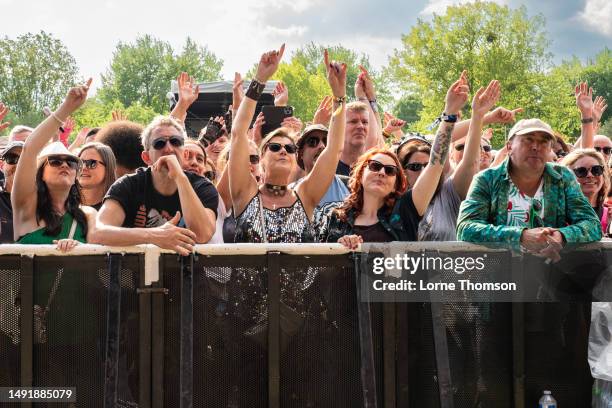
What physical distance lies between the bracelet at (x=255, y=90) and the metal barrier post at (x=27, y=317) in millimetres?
1865

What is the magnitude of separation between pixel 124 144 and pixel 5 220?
114 cm

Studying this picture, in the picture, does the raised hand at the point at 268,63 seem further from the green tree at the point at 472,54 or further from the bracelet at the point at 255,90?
the green tree at the point at 472,54

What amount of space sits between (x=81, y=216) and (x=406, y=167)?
A: 2.19 meters

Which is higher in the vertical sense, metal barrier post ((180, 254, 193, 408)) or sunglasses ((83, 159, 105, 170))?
sunglasses ((83, 159, 105, 170))

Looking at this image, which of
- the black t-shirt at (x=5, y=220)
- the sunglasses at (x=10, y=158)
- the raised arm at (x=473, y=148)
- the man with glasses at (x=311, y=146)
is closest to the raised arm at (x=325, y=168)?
the man with glasses at (x=311, y=146)

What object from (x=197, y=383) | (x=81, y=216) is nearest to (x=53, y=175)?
(x=81, y=216)

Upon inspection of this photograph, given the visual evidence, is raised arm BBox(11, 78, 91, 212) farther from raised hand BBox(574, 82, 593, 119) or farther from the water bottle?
raised hand BBox(574, 82, 593, 119)

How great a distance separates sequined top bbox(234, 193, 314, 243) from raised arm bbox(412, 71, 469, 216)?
668 millimetres

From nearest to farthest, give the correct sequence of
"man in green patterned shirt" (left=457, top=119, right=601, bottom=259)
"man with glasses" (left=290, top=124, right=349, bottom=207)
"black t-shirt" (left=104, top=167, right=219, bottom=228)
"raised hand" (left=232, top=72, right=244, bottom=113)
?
"man in green patterned shirt" (left=457, top=119, right=601, bottom=259), "black t-shirt" (left=104, top=167, right=219, bottom=228), "man with glasses" (left=290, top=124, right=349, bottom=207), "raised hand" (left=232, top=72, right=244, bottom=113)

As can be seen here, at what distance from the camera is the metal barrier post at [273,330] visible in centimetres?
336

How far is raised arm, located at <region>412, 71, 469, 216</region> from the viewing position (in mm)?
4520

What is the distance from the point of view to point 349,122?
20.0 feet

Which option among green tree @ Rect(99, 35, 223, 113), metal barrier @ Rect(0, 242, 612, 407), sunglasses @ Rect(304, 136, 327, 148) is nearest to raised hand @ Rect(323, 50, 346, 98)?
sunglasses @ Rect(304, 136, 327, 148)

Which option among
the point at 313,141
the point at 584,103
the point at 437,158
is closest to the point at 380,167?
the point at 437,158
